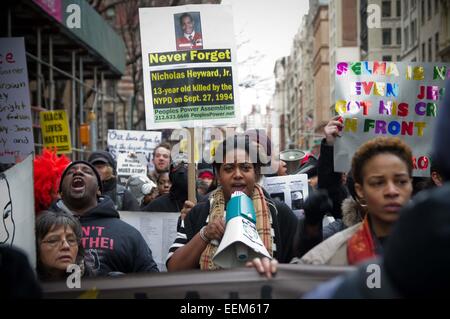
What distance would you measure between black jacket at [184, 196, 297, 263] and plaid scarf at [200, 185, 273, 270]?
0.05m

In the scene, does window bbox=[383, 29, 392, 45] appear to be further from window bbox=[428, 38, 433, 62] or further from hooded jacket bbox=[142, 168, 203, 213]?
hooded jacket bbox=[142, 168, 203, 213]

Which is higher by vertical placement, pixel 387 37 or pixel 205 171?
pixel 387 37

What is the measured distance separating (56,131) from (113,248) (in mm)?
5737

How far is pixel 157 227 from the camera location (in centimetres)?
615

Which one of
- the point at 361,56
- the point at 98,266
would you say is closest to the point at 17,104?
the point at 98,266

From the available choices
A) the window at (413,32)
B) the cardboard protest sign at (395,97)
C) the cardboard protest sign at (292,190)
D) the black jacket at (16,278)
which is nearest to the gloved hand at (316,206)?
the black jacket at (16,278)

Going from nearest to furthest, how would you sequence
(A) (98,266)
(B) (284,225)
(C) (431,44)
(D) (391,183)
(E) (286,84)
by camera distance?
(D) (391,183)
(B) (284,225)
(A) (98,266)
(C) (431,44)
(E) (286,84)

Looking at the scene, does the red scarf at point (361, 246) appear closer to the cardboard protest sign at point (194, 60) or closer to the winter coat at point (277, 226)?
the winter coat at point (277, 226)

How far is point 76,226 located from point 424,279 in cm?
316

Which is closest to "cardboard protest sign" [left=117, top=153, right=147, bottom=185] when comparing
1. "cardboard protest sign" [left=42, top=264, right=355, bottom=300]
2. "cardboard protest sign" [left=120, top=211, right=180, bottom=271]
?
"cardboard protest sign" [left=120, top=211, right=180, bottom=271]

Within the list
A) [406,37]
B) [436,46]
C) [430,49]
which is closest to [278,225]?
[436,46]

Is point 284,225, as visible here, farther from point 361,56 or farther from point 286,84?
point 286,84

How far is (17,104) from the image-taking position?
22.9 feet

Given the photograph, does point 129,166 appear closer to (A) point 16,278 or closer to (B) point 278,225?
(B) point 278,225
